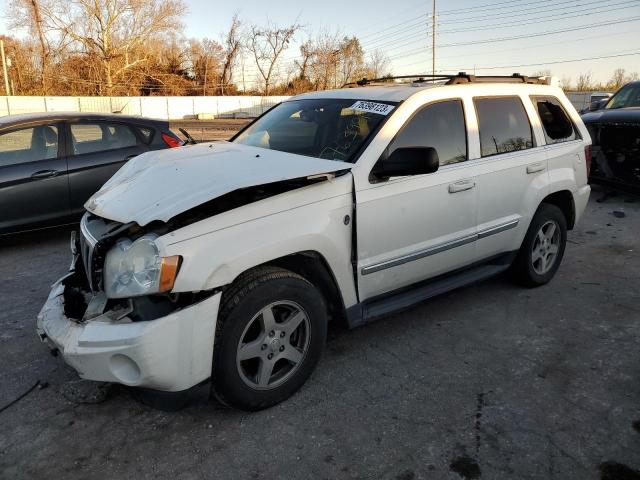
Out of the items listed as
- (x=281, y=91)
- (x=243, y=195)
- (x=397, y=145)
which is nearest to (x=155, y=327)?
(x=243, y=195)

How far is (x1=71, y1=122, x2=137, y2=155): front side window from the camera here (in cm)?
597

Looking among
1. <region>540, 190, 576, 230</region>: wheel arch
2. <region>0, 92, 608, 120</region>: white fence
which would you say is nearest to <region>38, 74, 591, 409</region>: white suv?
<region>540, 190, 576, 230</region>: wheel arch

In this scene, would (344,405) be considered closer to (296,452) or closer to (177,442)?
(296,452)

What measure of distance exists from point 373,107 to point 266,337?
174 centimetres

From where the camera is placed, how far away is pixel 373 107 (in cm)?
355

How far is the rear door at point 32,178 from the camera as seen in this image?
5469mm

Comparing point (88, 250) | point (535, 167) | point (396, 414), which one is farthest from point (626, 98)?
point (88, 250)

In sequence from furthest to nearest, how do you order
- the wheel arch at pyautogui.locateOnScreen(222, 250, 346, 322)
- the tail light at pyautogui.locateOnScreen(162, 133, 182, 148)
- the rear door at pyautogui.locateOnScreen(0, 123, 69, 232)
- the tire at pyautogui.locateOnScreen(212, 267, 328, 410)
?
the tail light at pyautogui.locateOnScreen(162, 133, 182, 148)
the rear door at pyautogui.locateOnScreen(0, 123, 69, 232)
the wheel arch at pyautogui.locateOnScreen(222, 250, 346, 322)
the tire at pyautogui.locateOnScreen(212, 267, 328, 410)

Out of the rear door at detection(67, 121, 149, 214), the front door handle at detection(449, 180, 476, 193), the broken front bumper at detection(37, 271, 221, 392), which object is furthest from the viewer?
the rear door at detection(67, 121, 149, 214)

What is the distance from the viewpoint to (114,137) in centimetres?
628

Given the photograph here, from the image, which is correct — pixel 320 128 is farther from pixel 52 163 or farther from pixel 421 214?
pixel 52 163

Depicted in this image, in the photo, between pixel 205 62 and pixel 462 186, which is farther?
pixel 205 62

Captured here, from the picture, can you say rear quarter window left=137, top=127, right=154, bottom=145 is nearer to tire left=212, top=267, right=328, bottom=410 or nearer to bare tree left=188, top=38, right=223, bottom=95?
tire left=212, top=267, right=328, bottom=410

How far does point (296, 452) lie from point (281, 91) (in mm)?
62395
